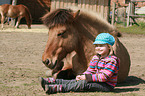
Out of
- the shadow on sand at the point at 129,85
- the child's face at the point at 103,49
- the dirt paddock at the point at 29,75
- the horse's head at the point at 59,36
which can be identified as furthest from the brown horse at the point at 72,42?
the child's face at the point at 103,49

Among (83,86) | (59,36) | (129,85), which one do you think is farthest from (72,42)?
(129,85)

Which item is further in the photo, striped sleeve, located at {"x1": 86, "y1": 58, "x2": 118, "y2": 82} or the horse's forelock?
the horse's forelock

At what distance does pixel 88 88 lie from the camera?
4.15m

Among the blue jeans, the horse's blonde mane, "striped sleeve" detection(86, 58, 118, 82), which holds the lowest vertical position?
the blue jeans

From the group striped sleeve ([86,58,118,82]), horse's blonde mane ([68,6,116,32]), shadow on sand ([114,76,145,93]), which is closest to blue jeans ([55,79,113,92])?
striped sleeve ([86,58,118,82])

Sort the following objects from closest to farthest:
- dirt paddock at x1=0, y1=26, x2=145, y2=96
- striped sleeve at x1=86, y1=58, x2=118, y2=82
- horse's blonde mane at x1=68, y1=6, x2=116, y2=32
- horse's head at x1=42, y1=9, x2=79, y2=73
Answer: striped sleeve at x1=86, y1=58, x2=118, y2=82 → dirt paddock at x1=0, y1=26, x2=145, y2=96 → horse's head at x1=42, y1=9, x2=79, y2=73 → horse's blonde mane at x1=68, y1=6, x2=116, y2=32

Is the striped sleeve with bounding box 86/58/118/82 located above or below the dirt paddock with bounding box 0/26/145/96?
above

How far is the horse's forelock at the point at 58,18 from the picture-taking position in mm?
4660

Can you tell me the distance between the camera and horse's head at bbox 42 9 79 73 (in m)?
4.56

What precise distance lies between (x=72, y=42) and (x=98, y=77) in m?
0.94

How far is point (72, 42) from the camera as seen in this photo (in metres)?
4.74

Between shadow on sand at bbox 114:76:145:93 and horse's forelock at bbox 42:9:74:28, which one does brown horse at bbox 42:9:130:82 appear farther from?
shadow on sand at bbox 114:76:145:93

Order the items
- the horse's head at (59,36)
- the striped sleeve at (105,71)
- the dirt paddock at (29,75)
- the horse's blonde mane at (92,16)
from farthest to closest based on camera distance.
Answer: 1. the horse's blonde mane at (92,16)
2. the horse's head at (59,36)
3. the dirt paddock at (29,75)
4. the striped sleeve at (105,71)

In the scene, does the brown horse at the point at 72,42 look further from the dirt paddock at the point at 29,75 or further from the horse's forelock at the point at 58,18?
the dirt paddock at the point at 29,75
